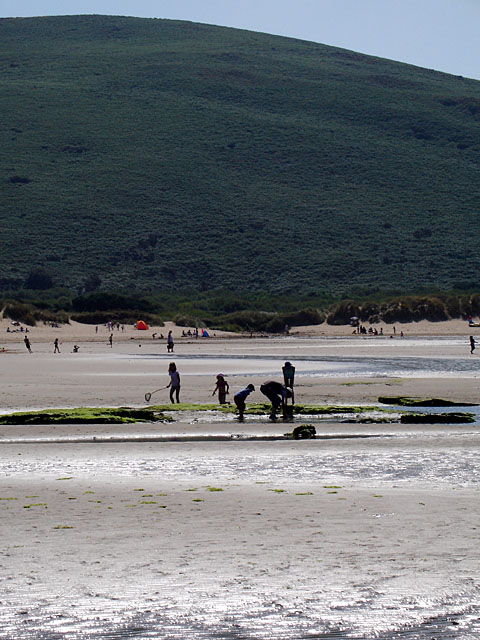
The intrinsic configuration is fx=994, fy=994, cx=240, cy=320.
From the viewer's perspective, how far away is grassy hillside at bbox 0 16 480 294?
4279 inches

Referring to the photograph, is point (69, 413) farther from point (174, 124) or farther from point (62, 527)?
point (174, 124)

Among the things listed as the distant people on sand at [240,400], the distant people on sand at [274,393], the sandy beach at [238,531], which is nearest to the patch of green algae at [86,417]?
the sandy beach at [238,531]

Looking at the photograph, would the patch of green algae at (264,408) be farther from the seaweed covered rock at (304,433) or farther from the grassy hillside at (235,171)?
the grassy hillside at (235,171)

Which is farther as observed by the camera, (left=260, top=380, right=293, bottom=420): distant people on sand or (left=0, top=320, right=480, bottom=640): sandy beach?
(left=260, top=380, right=293, bottom=420): distant people on sand

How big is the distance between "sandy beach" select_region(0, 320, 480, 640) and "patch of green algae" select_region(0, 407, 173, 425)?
594 mm

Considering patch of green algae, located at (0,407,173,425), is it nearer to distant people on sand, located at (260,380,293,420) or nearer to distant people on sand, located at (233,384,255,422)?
distant people on sand, located at (233,384,255,422)

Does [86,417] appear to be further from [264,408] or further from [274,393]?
[264,408]

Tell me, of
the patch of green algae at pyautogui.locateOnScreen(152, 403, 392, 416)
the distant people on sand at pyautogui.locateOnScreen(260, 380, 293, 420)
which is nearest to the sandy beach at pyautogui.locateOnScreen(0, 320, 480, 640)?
the distant people on sand at pyautogui.locateOnScreen(260, 380, 293, 420)

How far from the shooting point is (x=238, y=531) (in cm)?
859

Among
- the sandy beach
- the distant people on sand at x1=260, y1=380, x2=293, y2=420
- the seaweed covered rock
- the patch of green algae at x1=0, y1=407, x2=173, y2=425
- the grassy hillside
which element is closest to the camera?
the sandy beach

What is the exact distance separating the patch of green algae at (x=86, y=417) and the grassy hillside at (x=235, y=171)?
84.8 metres

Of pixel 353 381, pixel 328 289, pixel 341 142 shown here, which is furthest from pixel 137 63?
pixel 353 381

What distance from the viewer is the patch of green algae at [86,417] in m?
18.5

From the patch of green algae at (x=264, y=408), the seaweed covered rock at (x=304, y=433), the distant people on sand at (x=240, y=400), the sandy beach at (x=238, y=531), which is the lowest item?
the sandy beach at (x=238, y=531)
